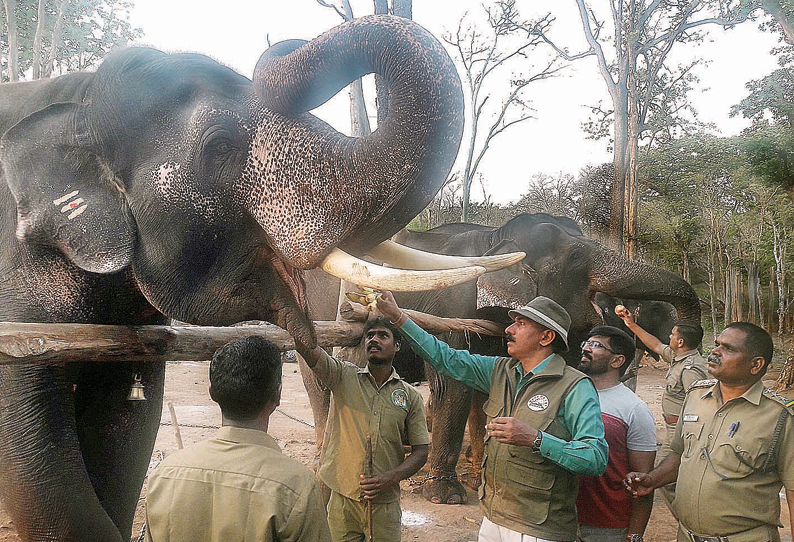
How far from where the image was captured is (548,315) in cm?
300

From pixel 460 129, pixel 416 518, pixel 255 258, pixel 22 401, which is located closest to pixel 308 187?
pixel 255 258

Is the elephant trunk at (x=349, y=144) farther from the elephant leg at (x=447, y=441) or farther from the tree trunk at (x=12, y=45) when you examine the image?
the tree trunk at (x=12, y=45)

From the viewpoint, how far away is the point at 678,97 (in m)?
21.2

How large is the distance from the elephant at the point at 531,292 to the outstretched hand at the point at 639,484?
2.49 meters

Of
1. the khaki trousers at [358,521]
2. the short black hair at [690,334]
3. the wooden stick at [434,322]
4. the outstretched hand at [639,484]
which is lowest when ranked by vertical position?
the khaki trousers at [358,521]

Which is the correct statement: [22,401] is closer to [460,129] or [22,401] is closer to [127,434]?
[127,434]

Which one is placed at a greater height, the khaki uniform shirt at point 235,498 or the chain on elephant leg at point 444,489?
the khaki uniform shirt at point 235,498

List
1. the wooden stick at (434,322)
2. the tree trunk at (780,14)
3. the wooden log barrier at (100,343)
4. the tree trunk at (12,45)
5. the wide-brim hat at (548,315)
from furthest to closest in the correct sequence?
the tree trunk at (12,45) < the tree trunk at (780,14) < the wooden stick at (434,322) < the wide-brim hat at (548,315) < the wooden log barrier at (100,343)

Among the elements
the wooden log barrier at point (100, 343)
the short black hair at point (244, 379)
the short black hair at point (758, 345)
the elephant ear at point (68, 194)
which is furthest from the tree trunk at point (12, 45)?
the short black hair at point (758, 345)

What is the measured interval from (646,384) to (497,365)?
11.2 m

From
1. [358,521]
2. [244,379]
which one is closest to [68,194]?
[244,379]

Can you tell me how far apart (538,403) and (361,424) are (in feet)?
3.20

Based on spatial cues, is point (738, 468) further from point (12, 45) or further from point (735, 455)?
point (12, 45)

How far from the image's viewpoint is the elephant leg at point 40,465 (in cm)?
206
